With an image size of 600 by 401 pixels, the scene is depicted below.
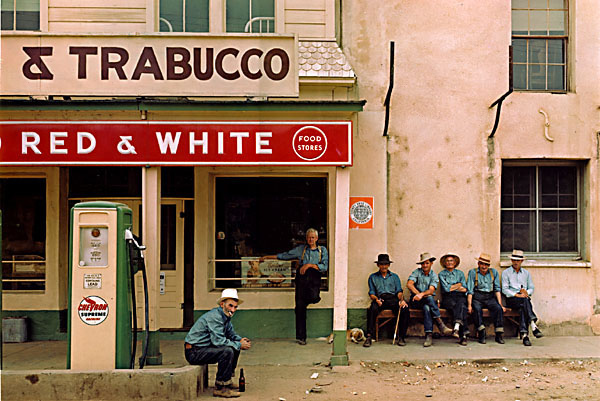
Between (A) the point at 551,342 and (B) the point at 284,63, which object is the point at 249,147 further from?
(A) the point at 551,342

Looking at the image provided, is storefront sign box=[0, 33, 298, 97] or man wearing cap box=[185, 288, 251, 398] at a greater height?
storefront sign box=[0, 33, 298, 97]

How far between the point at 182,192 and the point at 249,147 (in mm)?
2710

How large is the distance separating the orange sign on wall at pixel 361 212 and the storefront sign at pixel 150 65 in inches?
109

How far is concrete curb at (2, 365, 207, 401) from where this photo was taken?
6.91 m

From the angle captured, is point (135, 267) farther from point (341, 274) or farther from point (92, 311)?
point (341, 274)

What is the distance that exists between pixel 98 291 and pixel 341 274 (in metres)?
3.25

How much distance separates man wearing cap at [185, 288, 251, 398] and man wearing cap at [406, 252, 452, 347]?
3693 mm

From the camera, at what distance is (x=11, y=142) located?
818 centimetres

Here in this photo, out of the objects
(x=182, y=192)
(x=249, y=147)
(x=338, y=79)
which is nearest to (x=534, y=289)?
(x=338, y=79)

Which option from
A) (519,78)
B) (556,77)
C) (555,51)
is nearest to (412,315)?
(519,78)

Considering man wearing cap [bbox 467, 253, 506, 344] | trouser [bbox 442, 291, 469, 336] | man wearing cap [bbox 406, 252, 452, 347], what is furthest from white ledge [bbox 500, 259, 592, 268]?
man wearing cap [bbox 406, 252, 452, 347]

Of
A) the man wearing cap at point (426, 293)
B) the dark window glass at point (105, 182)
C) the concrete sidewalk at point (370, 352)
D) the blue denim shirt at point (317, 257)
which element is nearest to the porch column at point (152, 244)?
the concrete sidewalk at point (370, 352)

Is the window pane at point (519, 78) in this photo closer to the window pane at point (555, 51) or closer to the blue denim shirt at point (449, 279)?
the window pane at point (555, 51)

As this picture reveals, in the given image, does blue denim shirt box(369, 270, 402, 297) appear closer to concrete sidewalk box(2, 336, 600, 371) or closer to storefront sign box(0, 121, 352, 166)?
concrete sidewalk box(2, 336, 600, 371)
